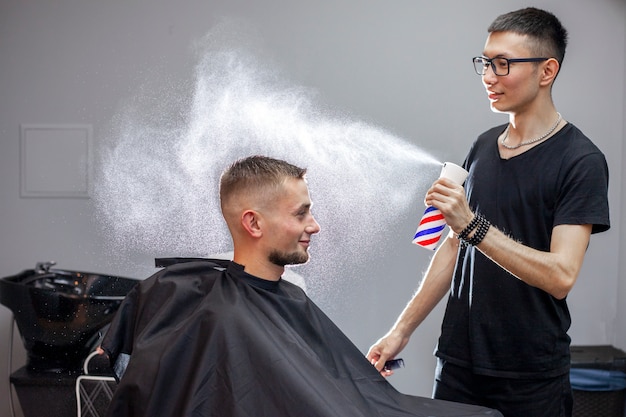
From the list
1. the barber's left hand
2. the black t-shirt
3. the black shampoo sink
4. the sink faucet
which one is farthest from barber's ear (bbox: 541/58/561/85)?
the sink faucet

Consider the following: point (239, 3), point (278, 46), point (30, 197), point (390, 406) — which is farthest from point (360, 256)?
point (390, 406)

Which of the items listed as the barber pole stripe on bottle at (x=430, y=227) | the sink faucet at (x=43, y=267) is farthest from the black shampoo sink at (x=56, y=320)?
the barber pole stripe on bottle at (x=430, y=227)

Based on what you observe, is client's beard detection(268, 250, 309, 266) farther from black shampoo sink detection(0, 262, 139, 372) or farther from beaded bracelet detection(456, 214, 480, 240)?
black shampoo sink detection(0, 262, 139, 372)

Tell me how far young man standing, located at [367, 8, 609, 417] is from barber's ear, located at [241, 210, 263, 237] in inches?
17.7

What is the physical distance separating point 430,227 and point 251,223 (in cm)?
47

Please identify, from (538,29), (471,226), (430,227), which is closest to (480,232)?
(471,226)

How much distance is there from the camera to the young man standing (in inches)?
72.9

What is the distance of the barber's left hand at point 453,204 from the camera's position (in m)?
1.80

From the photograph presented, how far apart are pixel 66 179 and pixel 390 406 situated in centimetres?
239

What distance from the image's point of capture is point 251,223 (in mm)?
1936

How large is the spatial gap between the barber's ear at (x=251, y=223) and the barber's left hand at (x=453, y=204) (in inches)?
18.3

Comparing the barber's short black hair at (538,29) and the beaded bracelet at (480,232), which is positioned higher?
the barber's short black hair at (538,29)

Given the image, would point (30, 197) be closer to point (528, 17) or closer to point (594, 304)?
point (528, 17)

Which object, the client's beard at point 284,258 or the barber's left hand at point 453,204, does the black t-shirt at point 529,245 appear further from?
the client's beard at point 284,258
